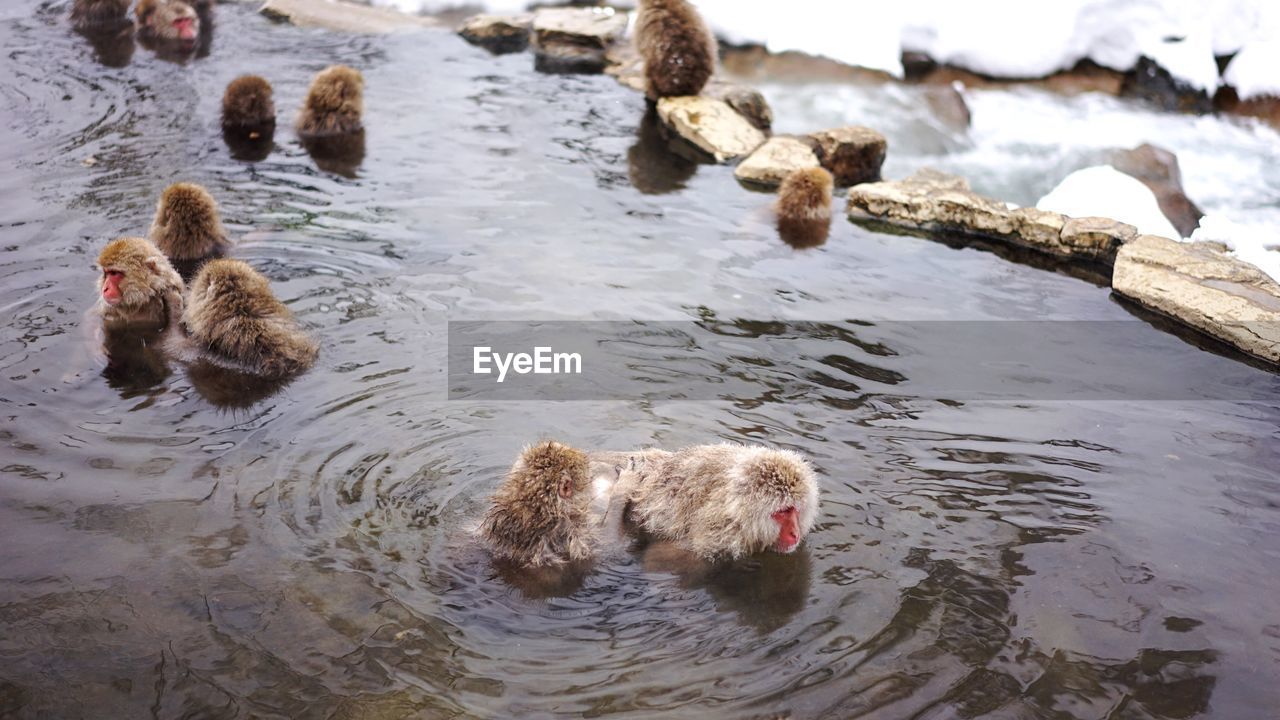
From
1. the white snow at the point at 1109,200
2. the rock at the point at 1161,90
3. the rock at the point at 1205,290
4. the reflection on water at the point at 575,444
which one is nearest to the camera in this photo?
the reflection on water at the point at 575,444

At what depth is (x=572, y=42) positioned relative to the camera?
42.6ft

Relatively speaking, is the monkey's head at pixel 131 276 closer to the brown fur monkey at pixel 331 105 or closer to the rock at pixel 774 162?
the brown fur monkey at pixel 331 105

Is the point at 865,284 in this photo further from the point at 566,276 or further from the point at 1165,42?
the point at 1165,42

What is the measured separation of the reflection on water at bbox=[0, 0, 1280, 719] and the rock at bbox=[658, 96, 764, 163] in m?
1.23

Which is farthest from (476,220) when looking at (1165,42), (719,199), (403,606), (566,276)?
(1165,42)

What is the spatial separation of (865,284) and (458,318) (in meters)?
3.01

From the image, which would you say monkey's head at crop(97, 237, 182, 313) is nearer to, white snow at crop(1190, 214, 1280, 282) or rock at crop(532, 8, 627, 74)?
rock at crop(532, 8, 627, 74)

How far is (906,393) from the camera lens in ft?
21.2

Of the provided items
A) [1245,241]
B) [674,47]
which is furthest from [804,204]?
[1245,241]

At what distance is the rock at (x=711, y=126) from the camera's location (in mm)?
10422

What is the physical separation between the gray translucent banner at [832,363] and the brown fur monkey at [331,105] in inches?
161

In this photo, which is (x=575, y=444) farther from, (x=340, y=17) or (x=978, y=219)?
(x=340, y=17)

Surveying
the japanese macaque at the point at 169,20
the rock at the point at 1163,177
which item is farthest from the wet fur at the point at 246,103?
the rock at the point at 1163,177

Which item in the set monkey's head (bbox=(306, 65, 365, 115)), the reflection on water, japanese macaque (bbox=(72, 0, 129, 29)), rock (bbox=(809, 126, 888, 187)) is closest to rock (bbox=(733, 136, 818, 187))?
rock (bbox=(809, 126, 888, 187))
